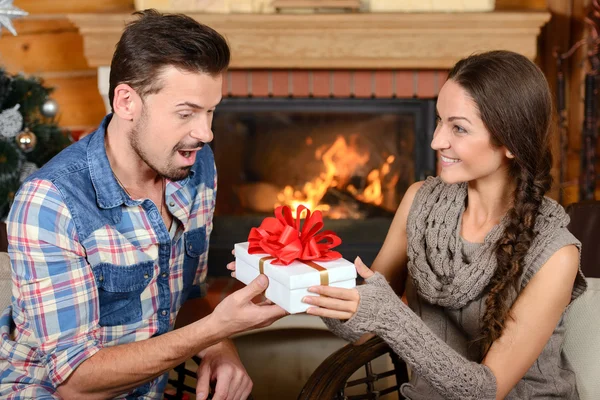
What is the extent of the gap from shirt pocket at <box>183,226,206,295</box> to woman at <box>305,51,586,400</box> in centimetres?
41

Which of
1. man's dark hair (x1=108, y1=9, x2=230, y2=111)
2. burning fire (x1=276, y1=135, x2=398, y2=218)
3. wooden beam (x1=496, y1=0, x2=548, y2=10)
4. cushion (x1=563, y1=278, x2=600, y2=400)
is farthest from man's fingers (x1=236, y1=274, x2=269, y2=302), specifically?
wooden beam (x1=496, y1=0, x2=548, y2=10)

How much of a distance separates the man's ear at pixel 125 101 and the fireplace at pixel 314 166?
5.67 ft

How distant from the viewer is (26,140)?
8.33 feet

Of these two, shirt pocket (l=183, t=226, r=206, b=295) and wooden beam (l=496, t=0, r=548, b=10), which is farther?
wooden beam (l=496, t=0, r=548, b=10)

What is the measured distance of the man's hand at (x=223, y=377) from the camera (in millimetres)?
1518

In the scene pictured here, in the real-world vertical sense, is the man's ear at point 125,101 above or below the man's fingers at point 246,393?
above

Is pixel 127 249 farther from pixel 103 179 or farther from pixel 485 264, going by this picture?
pixel 485 264

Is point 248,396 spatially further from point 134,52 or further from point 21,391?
point 134,52

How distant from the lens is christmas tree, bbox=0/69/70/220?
99.5 inches

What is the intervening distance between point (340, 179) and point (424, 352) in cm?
207

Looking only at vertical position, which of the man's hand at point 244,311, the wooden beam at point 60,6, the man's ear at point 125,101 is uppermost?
the wooden beam at point 60,6

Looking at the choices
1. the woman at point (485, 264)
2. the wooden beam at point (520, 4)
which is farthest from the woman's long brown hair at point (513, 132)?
the wooden beam at point (520, 4)

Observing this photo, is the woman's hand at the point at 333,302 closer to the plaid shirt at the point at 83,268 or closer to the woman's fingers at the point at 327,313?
the woman's fingers at the point at 327,313

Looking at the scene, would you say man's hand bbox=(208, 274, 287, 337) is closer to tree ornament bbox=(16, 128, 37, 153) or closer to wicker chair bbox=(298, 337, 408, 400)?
wicker chair bbox=(298, 337, 408, 400)
